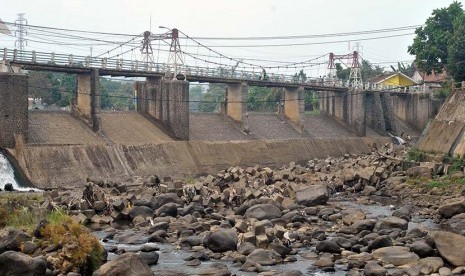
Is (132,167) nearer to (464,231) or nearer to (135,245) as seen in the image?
(135,245)

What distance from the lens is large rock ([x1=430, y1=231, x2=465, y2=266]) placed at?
25797mm

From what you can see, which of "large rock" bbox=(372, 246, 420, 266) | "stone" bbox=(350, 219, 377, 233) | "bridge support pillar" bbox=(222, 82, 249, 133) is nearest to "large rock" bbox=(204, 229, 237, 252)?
"large rock" bbox=(372, 246, 420, 266)

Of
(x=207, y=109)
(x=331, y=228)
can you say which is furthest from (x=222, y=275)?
(x=207, y=109)

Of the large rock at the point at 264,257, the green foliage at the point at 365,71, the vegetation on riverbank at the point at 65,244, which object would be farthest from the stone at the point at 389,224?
the green foliage at the point at 365,71

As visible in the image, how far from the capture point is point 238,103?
2940 inches

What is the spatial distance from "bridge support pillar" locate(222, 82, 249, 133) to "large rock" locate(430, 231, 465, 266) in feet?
154

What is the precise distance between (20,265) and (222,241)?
9438mm

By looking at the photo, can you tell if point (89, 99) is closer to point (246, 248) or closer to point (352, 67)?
point (246, 248)

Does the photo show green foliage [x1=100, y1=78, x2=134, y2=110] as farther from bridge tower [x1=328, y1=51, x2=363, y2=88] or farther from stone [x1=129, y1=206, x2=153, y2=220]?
stone [x1=129, y1=206, x2=153, y2=220]

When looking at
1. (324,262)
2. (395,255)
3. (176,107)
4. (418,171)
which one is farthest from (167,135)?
(395,255)

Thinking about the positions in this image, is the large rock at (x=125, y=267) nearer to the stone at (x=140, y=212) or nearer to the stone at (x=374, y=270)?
the stone at (x=374, y=270)

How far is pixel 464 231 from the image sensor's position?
3203cm

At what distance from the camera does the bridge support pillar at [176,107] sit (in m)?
63.9

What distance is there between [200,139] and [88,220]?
31399mm
